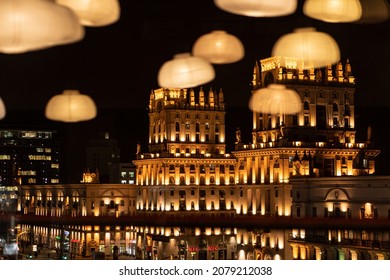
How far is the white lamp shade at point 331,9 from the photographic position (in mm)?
4963

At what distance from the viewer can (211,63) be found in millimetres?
4156

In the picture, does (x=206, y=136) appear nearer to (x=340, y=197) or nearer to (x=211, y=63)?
(x=340, y=197)

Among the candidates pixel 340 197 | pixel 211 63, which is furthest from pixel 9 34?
pixel 340 197

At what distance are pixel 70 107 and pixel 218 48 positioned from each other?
96 cm

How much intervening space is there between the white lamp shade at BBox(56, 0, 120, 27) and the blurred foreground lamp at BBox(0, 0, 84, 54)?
0.38 meters

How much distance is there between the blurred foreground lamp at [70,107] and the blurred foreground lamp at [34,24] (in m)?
0.51

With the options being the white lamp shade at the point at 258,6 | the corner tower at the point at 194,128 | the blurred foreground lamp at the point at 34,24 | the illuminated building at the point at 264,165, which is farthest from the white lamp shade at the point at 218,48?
the corner tower at the point at 194,128

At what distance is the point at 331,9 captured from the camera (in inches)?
195

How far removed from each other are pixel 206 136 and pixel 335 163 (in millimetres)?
3696

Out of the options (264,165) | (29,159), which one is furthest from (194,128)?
(29,159)

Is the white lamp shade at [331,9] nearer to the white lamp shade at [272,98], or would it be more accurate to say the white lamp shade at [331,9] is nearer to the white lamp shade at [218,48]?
the white lamp shade at [218,48]

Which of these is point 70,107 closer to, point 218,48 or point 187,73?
point 187,73

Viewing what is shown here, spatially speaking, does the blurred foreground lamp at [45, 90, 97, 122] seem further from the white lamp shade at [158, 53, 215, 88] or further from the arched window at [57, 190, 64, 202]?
the arched window at [57, 190, 64, 202]

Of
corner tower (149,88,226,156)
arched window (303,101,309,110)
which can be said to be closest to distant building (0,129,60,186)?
corner tower (149,88,226,156)
